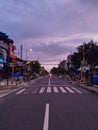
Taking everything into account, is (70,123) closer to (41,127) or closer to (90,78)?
(41,127)

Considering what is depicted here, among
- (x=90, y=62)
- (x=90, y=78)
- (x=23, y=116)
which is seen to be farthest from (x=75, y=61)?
(x=23, y=116)

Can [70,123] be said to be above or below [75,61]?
below

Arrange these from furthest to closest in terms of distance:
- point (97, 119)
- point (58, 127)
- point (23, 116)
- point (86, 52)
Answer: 1. point (86, 52)
2. point (23, 116)
3. point (97, 119)
4. point (58, 127)

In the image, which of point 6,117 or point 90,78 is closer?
point 6,117

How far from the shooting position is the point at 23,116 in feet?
46.7

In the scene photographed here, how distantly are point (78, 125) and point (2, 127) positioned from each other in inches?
96.3

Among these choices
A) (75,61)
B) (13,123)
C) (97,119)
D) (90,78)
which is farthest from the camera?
(75,61)

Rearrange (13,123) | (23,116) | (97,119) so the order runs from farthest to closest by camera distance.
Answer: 1. (23,116)
2. (97,119)
3. (13,123)

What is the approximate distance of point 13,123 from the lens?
12.3m

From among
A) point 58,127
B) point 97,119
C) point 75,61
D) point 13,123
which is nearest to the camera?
point 58,127

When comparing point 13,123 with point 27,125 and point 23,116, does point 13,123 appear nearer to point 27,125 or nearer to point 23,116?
point 27,125

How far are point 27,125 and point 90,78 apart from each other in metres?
40.4

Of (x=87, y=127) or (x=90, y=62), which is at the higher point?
(x=90, y=62)

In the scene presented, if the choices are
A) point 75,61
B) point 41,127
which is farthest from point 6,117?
point 75,61
